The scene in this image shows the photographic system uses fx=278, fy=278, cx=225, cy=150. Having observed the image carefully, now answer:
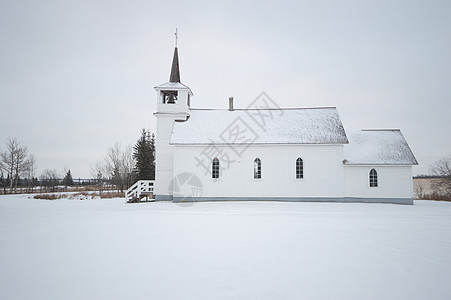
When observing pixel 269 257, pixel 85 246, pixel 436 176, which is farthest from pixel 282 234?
pixel 436 176

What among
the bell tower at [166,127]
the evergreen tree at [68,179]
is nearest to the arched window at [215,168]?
the bell tower at [166,127]

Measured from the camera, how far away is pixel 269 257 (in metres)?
7.05

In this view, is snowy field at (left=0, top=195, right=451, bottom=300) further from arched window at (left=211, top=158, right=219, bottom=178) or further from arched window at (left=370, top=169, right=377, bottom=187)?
arched window at (left=211, top=158, right=219, bottom=178)

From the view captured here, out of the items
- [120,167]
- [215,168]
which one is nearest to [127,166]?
[120,167]

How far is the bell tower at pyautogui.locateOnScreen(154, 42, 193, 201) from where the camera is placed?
78.7ft

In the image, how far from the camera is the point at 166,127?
971 inches

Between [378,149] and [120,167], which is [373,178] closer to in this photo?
[378,149]

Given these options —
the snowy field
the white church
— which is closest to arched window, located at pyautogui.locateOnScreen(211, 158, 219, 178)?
the white church

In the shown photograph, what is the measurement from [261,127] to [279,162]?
357 cm

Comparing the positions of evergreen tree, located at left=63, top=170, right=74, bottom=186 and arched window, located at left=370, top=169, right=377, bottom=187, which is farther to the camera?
evergreen tree, located at left=63, top=170, right=74, bottom=186

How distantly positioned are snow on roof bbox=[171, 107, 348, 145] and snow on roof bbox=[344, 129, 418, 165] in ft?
6.01

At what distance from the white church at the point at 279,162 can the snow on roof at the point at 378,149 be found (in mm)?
70

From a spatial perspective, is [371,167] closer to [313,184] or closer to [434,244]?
[313,184]

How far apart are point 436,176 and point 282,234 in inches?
1402
